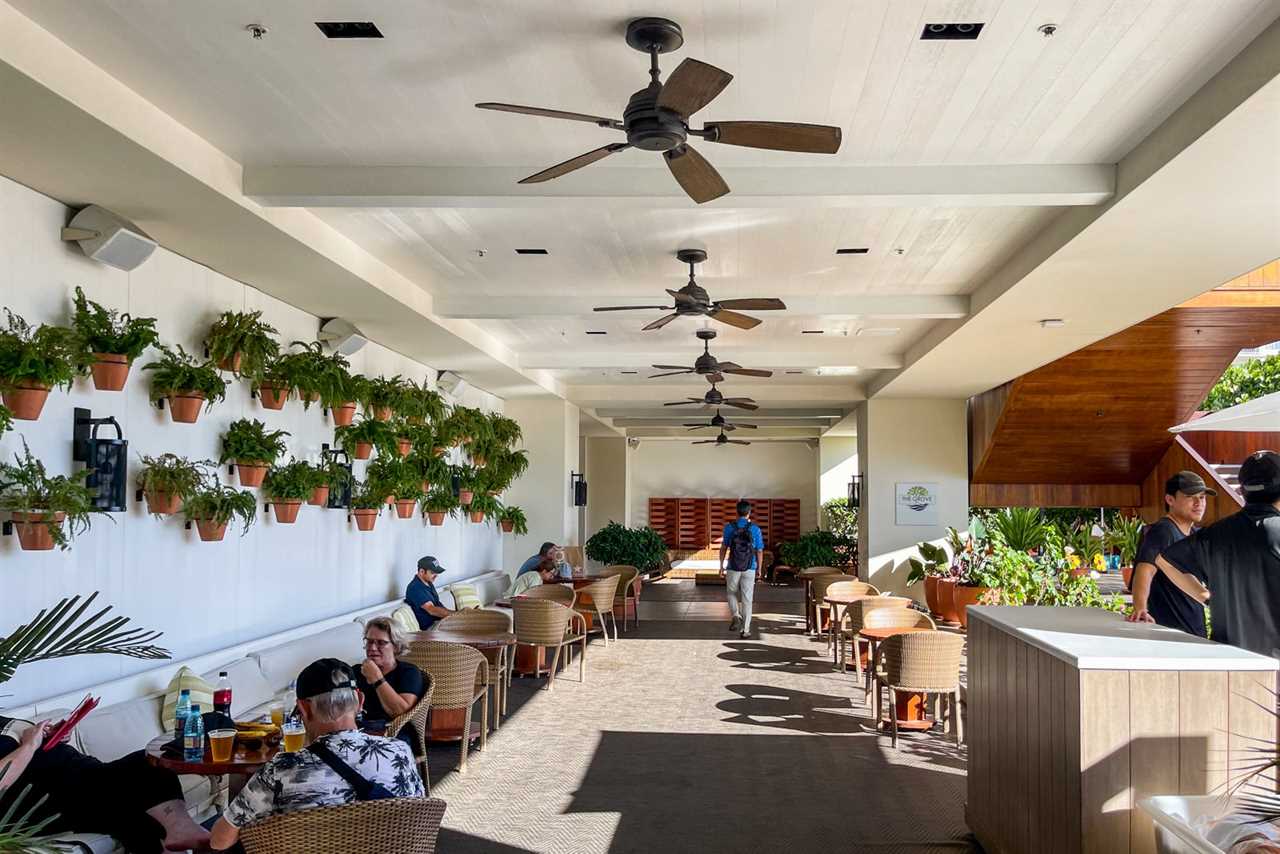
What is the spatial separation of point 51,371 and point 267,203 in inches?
52.5

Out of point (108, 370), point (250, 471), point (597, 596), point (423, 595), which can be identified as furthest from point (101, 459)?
point (597, 596)

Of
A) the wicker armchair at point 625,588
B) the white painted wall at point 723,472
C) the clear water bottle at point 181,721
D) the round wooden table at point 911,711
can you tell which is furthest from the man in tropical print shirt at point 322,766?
the white painted wall at point 723,472

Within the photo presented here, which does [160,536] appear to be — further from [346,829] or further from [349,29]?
[349,29]

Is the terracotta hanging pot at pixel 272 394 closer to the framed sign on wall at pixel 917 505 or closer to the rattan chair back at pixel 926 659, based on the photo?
the rattan chair back at pixel 926 659

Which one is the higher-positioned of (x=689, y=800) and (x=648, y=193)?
(x=648, y=193)

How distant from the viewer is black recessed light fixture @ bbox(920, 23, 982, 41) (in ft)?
11.8

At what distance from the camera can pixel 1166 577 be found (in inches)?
189

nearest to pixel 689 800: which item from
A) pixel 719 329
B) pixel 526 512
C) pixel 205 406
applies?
pixel 205 406

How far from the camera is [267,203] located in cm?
512

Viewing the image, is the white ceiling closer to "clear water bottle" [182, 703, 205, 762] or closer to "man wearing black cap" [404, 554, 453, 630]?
"clear water bottle" [182, 703, 205, 762]

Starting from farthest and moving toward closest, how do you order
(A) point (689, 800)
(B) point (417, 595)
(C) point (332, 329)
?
(B) point (417, 595) < (C) point (332, 329) < (A) point (689, 800)

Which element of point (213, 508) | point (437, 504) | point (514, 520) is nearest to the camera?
point (213, 508)

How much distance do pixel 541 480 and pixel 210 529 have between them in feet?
28.8

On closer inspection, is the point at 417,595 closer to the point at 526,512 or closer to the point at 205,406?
the point at 205,406
